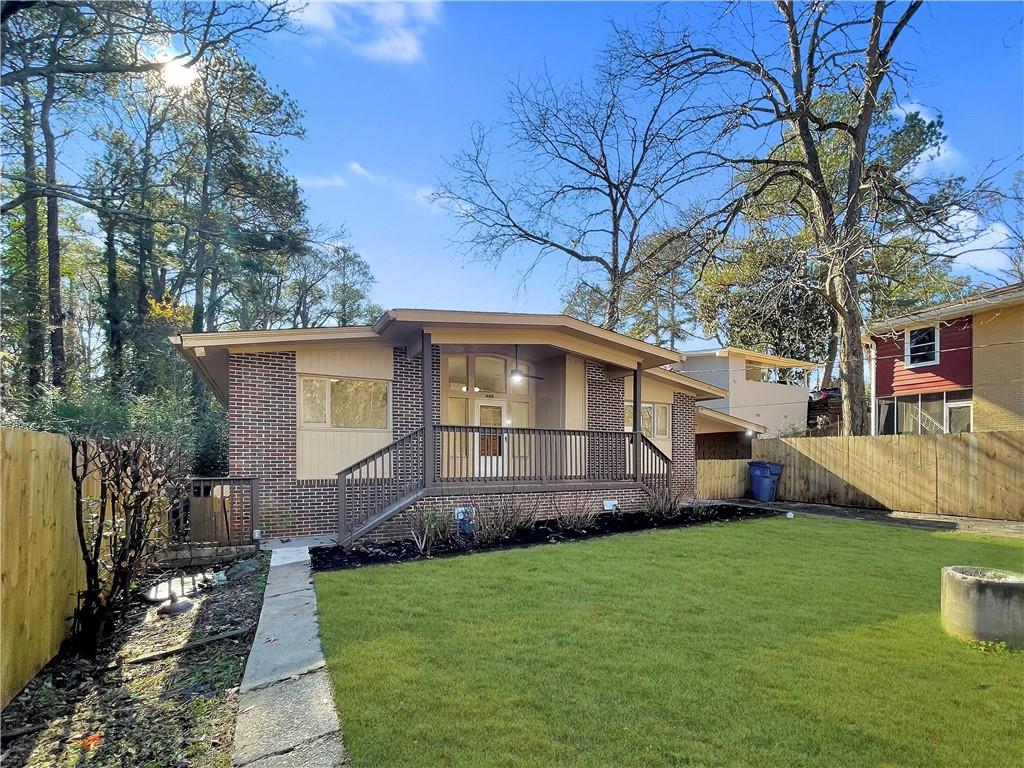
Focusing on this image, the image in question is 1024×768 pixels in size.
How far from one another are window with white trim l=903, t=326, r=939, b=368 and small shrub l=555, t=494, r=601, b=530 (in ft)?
47.2

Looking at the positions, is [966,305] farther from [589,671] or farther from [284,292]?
[284,292]

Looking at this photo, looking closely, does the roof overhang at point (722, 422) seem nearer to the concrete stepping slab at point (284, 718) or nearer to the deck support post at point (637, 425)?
the deck support post at point (637, 425)

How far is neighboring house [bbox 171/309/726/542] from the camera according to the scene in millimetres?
9312

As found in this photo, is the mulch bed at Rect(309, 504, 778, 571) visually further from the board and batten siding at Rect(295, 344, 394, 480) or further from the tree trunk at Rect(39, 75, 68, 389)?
the tree trunk at Rect(39, 75, 68, 389)

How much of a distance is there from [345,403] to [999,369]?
18582 millimetres

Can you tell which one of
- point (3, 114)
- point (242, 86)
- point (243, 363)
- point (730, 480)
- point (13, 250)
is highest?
point (242, 86)

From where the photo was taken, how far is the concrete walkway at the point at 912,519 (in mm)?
10227

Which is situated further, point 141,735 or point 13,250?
point 13,250

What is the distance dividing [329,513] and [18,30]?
1431cm

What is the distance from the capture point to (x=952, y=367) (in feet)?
57.2

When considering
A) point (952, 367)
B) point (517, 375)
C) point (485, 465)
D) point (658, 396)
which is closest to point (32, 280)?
point (517, 375)

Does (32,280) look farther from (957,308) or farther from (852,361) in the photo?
(957,308)

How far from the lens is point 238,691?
3801 mm

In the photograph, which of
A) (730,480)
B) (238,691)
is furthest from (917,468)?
(238,691)
